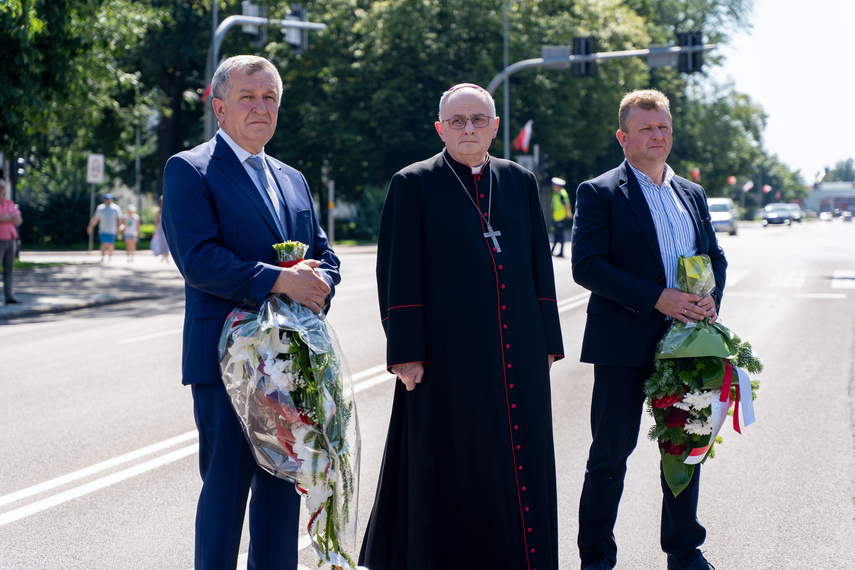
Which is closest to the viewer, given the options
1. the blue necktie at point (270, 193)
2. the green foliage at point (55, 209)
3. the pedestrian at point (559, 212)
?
the blue necktie at point (270, 193)

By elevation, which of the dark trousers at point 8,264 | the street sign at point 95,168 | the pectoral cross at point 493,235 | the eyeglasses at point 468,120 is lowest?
the dark trousers at point 8,264

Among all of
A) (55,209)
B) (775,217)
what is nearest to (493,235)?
(55,209)

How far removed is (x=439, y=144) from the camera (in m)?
38.6

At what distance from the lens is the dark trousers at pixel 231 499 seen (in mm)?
3070

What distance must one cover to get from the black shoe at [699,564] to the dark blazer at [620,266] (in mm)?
850

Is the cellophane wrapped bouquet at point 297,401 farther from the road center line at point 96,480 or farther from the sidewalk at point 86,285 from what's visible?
the sidewalk at point 86,285

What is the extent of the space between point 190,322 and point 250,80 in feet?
2.80

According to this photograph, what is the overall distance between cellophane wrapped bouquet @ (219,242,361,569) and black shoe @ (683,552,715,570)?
4.94 feet

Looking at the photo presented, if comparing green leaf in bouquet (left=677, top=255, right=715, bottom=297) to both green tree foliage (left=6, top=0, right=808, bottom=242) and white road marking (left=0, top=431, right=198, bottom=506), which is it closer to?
white road marking (left=0, top=431, right=198, bottom=506)

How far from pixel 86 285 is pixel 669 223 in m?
16.6

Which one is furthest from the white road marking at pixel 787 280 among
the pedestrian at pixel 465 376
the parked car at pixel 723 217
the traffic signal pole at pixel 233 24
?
the parked car at pixel 723 217

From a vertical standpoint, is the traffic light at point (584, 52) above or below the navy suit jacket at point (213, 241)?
above

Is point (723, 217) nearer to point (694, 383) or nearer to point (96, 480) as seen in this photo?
point (96, 480)

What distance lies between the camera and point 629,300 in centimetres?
374
